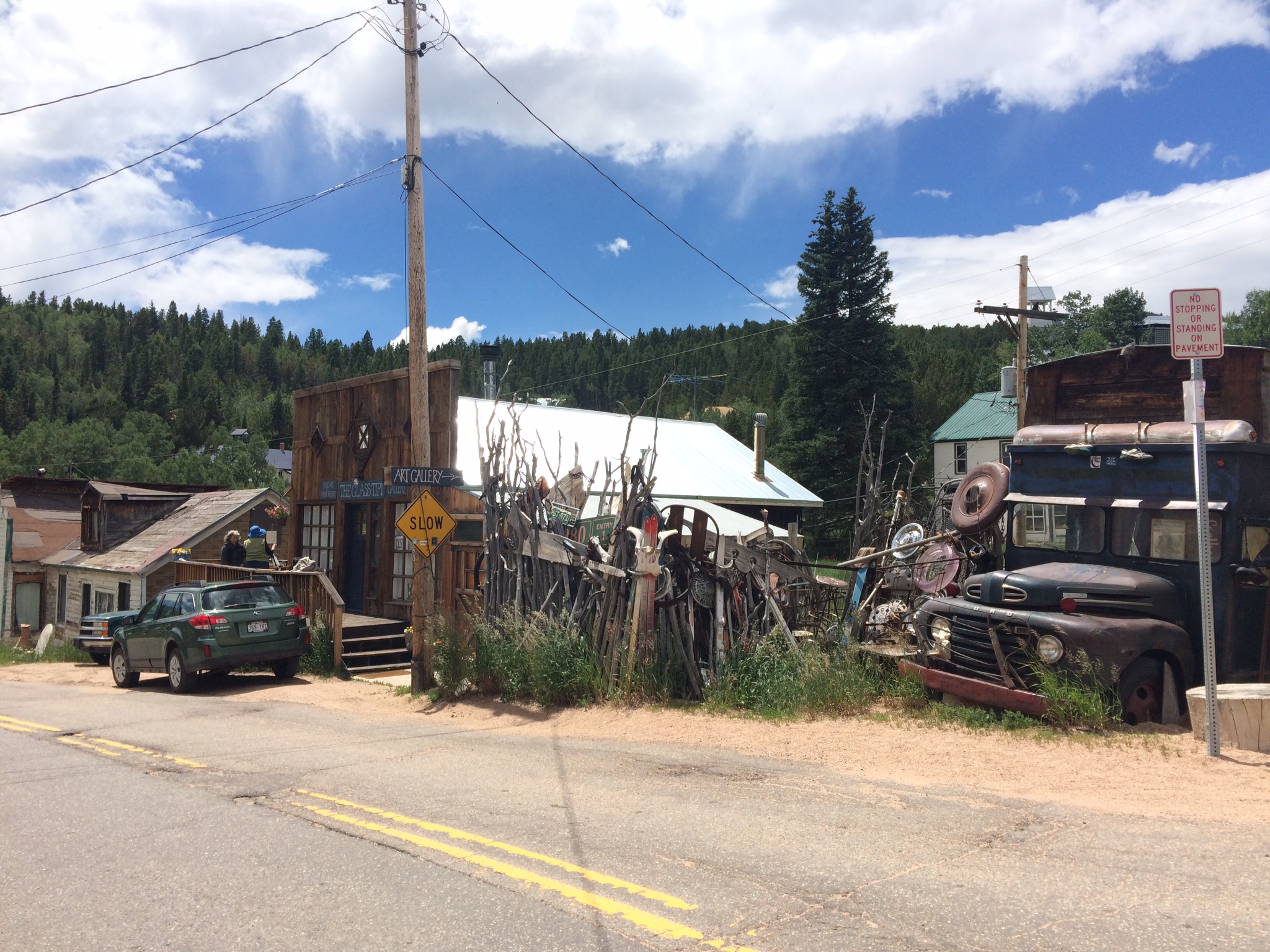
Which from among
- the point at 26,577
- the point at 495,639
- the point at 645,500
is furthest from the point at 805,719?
the point at 26,577

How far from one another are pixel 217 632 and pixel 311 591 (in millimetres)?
2445

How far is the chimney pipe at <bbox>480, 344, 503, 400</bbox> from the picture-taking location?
2481 centimetres

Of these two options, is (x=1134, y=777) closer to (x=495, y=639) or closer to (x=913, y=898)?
(x=913, y=898)

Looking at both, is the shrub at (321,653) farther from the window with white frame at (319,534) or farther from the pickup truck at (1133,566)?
the pickup truck at (1133,566)

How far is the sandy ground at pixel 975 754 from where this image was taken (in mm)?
6355

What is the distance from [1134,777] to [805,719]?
3.21 m

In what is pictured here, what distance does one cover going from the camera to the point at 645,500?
1100 cm

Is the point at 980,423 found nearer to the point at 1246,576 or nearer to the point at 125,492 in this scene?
the point at 125,492

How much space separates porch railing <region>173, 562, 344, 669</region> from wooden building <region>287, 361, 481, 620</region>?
1.55 meters

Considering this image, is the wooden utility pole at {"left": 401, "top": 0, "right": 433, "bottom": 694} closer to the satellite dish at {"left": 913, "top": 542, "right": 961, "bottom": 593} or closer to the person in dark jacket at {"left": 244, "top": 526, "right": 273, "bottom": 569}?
the satellite dish at {"left": 913, "top": 542, "right": 961, "bottom": 593}

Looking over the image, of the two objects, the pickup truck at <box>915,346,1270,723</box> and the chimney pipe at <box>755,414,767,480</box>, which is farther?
the chimney pipe at <box>755,414,767,480</box>

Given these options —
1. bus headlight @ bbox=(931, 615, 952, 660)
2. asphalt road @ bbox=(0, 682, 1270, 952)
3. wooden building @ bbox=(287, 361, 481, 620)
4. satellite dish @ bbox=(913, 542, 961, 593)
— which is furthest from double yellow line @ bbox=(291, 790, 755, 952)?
wooden building @ bbox=(287, 361, 481, 620)

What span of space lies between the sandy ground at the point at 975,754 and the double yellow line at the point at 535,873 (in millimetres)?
2845

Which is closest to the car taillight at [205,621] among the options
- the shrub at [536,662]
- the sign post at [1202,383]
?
the shrub at [536,662]
